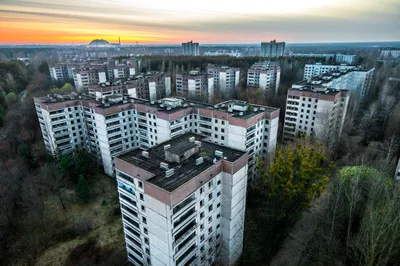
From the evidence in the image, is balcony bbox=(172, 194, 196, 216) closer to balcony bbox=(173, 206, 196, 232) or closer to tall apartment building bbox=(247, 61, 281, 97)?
balcony bbox=(173, 206, 196, 232)

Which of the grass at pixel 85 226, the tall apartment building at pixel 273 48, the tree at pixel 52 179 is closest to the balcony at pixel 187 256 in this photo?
the grass at pixel 85 226

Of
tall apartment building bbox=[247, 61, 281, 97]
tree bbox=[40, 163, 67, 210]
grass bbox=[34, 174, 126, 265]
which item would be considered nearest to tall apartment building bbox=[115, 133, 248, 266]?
grass bbox=[34, 174, 126, 265]

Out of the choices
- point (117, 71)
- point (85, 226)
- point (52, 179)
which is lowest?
point (85, 226)

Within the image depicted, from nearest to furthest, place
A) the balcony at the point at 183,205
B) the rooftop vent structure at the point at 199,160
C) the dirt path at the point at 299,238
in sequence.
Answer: the balcony at the point at 183,205 < the rooftop vent structure at the point at 199,160 < the dirt path at the point at 299,238

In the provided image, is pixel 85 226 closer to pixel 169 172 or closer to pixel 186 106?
pixel 169 172

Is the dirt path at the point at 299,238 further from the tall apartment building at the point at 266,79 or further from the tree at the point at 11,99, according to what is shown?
the tree at the point at 11,99

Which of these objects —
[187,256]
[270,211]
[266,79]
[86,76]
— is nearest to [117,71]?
[86,76]
